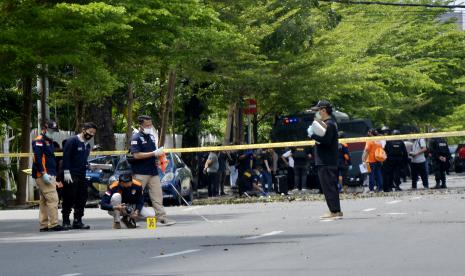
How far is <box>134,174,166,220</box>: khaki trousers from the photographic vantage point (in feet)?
64.1

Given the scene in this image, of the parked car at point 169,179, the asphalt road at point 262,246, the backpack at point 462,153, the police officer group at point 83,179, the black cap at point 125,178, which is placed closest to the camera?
the asphalt road at point 262,246

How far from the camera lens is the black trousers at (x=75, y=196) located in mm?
19953

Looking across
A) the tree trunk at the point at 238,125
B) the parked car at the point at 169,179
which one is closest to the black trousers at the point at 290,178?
the tree trunk at the point at 238,125

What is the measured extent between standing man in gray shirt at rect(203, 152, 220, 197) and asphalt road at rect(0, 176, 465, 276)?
1251 cm

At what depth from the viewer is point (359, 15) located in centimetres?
5456

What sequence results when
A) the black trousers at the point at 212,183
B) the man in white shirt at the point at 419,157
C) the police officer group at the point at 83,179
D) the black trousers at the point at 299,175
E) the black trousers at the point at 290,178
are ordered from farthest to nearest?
the black trousers at the point at 290,178
the black trousers at the point at 299,175
the black trousers at the point at 212,183
the man in white shirt at the point at 419,157
the police officer group at the point at 83,179

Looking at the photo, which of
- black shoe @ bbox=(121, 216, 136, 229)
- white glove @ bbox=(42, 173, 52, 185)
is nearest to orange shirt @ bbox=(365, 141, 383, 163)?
black shoe @ bbox=(121, 216, 136, 229)

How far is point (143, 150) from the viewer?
19.7m

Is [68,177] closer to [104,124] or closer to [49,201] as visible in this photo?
[49,201]

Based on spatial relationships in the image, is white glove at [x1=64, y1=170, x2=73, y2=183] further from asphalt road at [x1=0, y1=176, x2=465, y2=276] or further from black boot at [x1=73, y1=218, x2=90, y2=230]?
asphalt road at [x1=0, y1=176, x2=465, y2=276]

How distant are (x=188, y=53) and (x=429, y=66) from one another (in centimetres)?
2818

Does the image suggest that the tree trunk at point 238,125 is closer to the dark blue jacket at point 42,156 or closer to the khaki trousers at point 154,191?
the khaki trousers at point 154,191

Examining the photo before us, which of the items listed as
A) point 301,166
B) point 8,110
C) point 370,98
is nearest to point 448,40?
point 370,98

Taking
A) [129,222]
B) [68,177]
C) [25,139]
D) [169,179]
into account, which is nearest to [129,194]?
[129,222]
